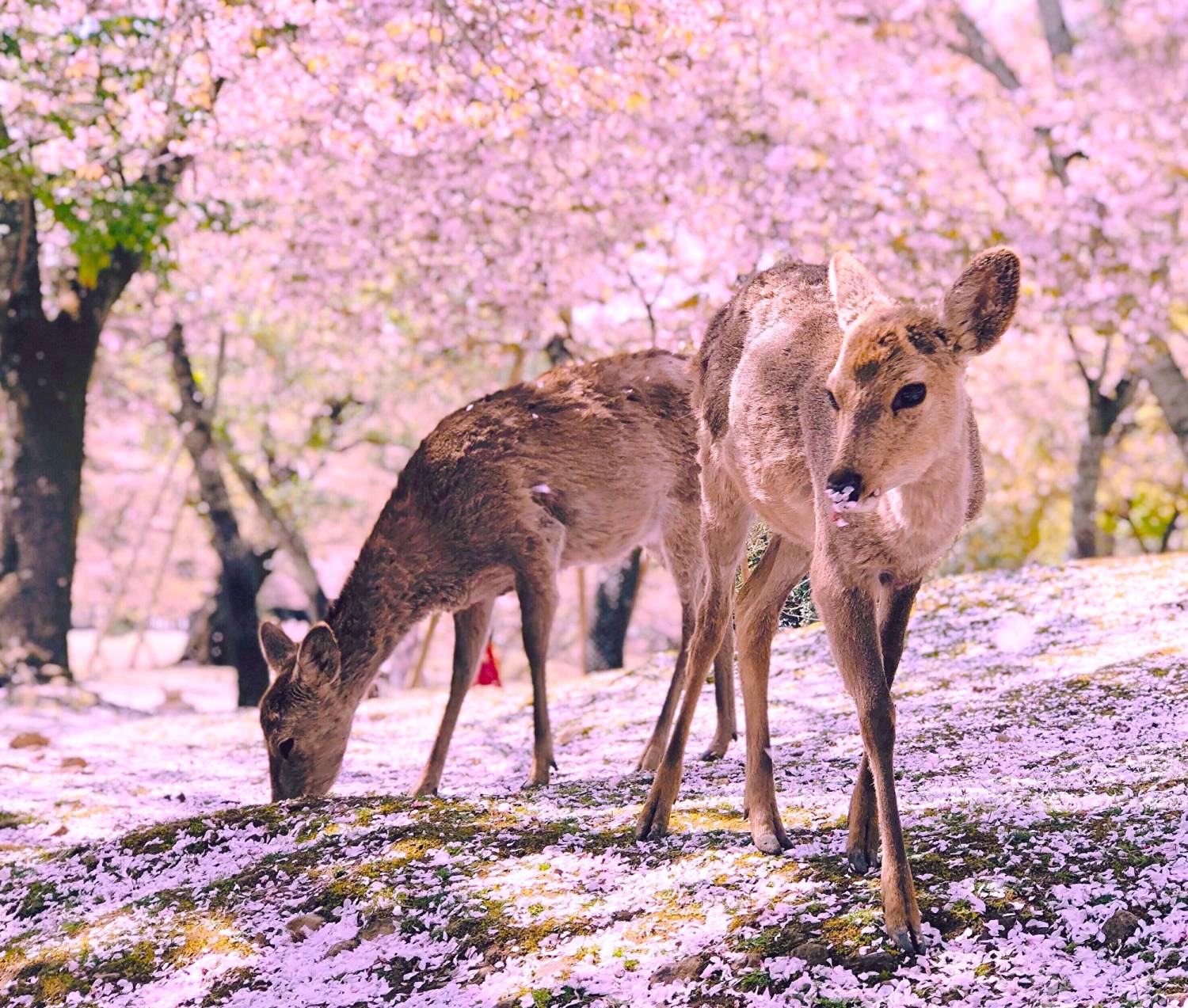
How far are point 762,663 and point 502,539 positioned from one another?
2.27 m

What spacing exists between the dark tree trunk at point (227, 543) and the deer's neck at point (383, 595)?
10.3 meters

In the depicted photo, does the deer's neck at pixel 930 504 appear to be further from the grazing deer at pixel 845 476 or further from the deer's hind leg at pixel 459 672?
the deer's hind leg at pixel 459 672

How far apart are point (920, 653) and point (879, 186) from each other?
9.01m

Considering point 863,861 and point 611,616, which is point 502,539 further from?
point 611,616

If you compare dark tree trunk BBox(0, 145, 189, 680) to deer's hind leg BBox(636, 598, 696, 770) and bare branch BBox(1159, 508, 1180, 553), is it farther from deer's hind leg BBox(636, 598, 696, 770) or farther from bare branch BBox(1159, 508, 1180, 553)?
bare branch BBox(1159, 508, 1180, 553)

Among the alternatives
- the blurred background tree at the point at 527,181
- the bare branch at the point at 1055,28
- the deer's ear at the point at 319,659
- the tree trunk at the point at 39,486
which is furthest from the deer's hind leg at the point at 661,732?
the bare branch at the point at 1055,28

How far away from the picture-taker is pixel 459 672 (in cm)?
680

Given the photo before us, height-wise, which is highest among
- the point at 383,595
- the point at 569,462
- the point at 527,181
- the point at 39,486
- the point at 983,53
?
the point at 983,53

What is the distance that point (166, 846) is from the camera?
5.42m

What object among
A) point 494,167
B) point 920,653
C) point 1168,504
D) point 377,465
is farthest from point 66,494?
point 1168,504

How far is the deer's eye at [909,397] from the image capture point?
345 cm

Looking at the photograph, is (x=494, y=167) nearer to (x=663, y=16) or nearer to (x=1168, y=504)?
(x=663, y=16)

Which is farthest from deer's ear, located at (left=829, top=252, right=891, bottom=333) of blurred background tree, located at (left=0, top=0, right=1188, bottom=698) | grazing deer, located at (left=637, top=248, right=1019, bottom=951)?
blurred background tree, located at (left=0, top=0, right=1188, bottom=698)

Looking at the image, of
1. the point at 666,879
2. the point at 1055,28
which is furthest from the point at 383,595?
the point at 1055,28
